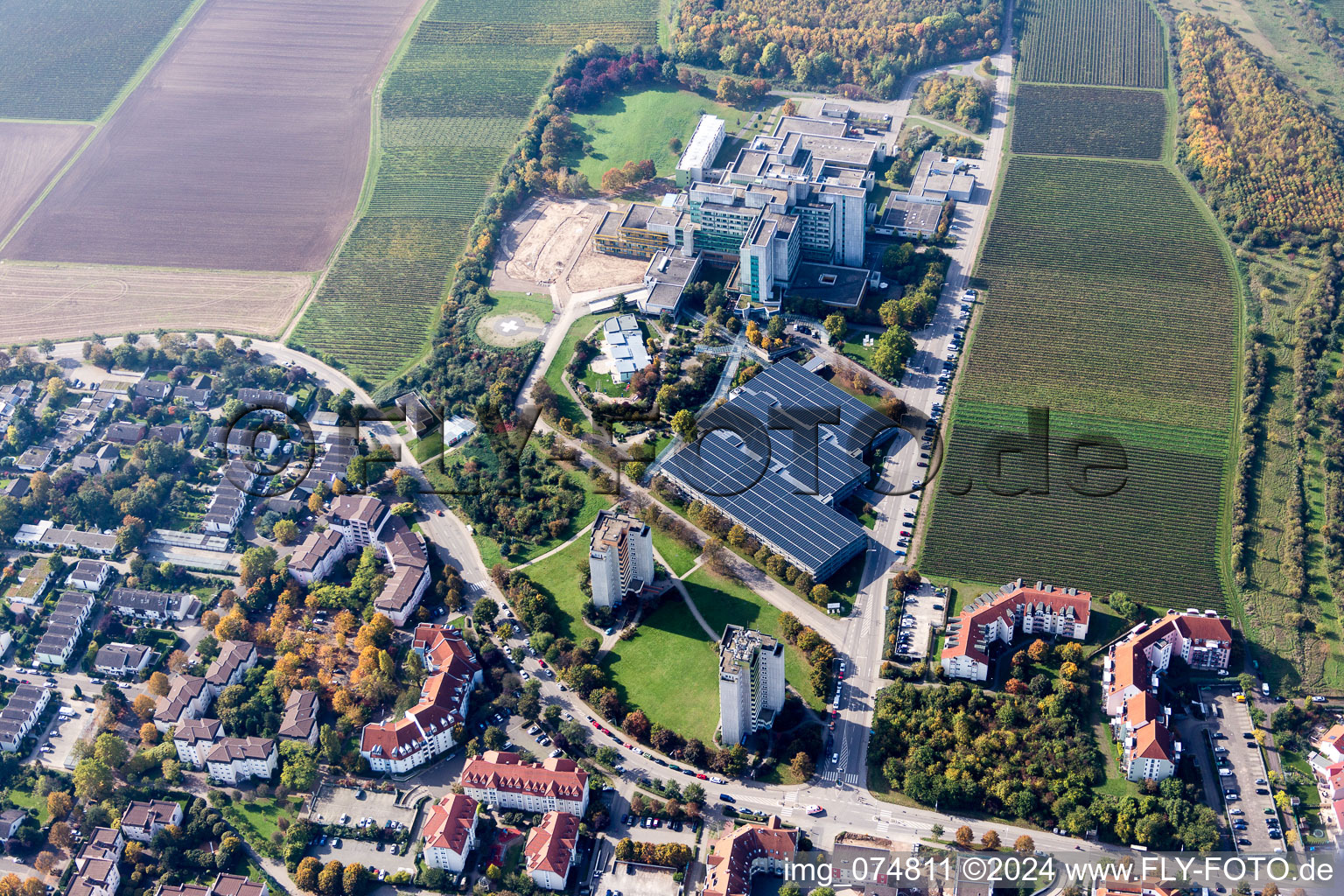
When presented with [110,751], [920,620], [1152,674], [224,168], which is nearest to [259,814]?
[110,751]

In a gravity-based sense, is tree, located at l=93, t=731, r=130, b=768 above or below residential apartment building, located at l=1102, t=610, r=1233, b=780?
above

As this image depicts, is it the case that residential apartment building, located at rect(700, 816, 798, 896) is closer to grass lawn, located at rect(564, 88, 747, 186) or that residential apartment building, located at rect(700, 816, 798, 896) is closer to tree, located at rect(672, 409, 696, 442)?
tree, located at rect(672, 409, 696, 442)

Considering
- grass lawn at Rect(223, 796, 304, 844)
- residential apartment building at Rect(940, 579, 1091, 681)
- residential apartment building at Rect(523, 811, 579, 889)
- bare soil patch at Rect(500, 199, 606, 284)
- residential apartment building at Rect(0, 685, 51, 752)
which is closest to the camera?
residential apartment building at Rect(523, 811, 579, 889)

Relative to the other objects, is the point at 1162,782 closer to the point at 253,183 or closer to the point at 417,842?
the point at 417,842

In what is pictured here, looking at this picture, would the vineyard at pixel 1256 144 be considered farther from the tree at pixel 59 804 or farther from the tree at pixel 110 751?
the tree at pixel 59 804

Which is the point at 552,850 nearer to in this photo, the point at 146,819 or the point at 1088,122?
the point at 146,819

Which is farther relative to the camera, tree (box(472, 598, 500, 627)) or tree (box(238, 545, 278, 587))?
tree (box(238, 545, 278, 587))

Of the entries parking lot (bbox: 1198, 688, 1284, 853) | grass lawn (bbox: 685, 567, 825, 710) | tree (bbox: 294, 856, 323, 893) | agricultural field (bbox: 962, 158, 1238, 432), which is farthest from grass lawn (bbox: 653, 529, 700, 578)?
parking lot (bbox: 1198, 688, 1284, 853)

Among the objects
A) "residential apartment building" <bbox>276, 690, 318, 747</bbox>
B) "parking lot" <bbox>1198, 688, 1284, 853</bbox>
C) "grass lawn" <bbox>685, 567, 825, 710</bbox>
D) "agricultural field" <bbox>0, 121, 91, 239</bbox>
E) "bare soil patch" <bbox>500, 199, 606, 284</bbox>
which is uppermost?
"agricultural field" <bbox>0, 121, 91, 239</bbox>
